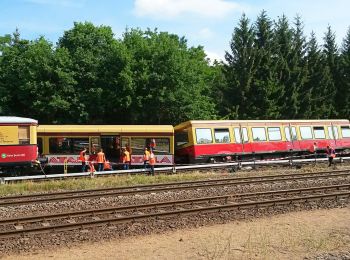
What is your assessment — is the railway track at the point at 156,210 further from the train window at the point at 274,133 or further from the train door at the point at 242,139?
the train window at the point at 274,133

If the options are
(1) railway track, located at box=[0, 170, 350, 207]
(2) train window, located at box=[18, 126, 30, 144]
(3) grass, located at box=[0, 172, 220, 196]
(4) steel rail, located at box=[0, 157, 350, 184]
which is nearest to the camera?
(1) railway track, located at box=[0, 170, 350, 207]

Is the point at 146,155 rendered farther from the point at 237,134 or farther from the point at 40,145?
the point at 237,134

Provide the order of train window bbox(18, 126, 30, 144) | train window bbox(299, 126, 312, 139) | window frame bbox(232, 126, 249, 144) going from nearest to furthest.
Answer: train window bbox(18, 126, 30, 144) → window frame bbox(232, 126, 249, 144) → train window bbox(299, 126, 312, 139)

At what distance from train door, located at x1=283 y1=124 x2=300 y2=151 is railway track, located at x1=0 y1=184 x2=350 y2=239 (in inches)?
512

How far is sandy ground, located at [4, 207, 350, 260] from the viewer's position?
33.7ft

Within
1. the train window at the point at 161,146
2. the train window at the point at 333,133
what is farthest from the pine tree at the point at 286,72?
the train window at the point at 161,146

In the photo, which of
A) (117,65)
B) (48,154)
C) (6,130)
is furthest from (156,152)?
(117,65)

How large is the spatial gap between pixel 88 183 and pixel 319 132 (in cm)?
1903

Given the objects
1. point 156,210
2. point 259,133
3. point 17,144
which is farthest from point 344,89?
point 156,210

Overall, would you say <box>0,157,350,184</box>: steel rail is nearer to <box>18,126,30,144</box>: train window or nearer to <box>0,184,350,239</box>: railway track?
<box>18,126,30,144</box>: train window

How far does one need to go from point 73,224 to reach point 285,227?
5.64 m

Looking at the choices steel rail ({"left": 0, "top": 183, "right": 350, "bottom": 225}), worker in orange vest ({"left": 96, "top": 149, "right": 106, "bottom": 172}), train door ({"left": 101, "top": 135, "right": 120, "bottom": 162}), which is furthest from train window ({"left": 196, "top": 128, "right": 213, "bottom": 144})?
steel rail ({"left": 0, "top": 183, "right": 350, "bottom": 225})

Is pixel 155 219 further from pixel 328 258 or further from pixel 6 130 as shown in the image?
pixel 6 130

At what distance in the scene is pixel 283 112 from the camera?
4538 centimetres
